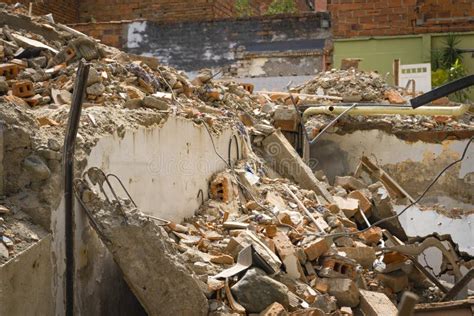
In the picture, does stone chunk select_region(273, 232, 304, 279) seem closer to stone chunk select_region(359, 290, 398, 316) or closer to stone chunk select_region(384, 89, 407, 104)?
stone chunk select_region(359, 290, 398, 316)

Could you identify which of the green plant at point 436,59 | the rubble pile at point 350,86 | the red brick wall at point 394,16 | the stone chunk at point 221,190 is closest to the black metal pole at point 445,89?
the stone chunk at point 221,190

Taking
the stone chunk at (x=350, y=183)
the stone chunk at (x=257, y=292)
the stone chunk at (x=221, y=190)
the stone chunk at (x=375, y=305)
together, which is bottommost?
the stone chunk at (x=375, y=305)

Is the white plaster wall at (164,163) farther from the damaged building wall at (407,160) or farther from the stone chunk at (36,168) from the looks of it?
the damaged building wall at (407,160)

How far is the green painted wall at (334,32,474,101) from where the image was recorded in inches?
611

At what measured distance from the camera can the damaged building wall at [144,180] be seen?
501 centimetres

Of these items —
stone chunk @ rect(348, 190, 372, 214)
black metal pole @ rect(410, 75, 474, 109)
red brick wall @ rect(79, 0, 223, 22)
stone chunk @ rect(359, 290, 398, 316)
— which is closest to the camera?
black metal pole @ rect(410, 75, 474, 109)

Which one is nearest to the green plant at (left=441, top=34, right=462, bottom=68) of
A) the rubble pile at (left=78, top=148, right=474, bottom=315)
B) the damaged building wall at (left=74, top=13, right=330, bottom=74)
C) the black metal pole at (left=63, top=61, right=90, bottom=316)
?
the damaged building wall at (left=74, top=13, right=330, bottom=74)

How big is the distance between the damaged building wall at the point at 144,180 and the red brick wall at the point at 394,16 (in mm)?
7926

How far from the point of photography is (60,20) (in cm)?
1817

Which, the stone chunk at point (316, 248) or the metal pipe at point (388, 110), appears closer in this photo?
the stone chunk at point (316, 248)

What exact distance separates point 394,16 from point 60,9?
27.3 feet

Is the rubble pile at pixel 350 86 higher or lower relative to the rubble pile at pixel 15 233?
higher

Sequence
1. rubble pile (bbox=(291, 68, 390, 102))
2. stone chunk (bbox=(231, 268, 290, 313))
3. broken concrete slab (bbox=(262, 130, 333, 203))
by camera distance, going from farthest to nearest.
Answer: rubble pile (bbox=(291, 68, 390, 102))
broken concrete slab (bbox=(262, 130, 333, 203))
stone chunk (bbox=(231, 268, 290, 313))

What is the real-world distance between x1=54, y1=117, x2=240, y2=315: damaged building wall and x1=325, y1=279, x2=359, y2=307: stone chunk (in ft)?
5.39
